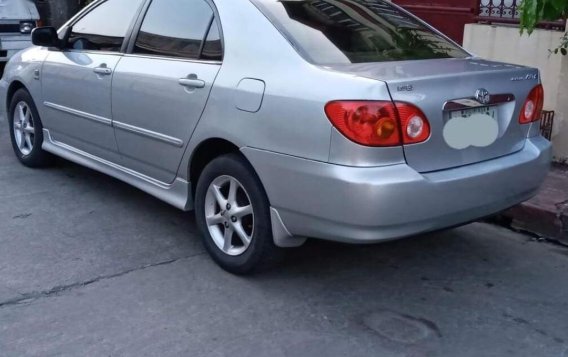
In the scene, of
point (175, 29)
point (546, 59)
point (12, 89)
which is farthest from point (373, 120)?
point (12, 89)

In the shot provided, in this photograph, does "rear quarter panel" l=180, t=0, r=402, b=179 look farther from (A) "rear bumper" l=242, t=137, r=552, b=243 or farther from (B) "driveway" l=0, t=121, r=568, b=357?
(B) "driveway" l=0, t=121, r=568, b=357

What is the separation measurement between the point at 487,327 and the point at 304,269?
1.18 m

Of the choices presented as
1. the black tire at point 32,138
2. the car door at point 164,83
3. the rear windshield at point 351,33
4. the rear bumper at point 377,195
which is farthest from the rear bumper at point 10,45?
the rear bumper at point 377,195

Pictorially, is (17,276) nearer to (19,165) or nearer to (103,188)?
(103,188)

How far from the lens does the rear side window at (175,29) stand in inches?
182

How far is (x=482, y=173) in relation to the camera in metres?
3.92

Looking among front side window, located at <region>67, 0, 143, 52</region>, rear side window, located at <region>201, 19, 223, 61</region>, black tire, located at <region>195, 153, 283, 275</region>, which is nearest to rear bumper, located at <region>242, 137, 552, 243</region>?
black tire, located at <region>195, 153, 283, 275</region>

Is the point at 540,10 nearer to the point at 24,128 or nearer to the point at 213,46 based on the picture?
the point at 213,46

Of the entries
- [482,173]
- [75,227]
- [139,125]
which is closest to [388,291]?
[482,173]

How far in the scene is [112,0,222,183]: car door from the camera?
4480mm

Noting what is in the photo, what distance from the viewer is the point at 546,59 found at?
6.80 meters

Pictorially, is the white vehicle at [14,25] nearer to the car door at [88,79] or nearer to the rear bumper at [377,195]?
the car door at [88,79]

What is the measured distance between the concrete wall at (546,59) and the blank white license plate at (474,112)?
298 cm

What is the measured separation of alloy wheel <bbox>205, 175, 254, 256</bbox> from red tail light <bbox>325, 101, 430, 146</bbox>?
825 millimetres
